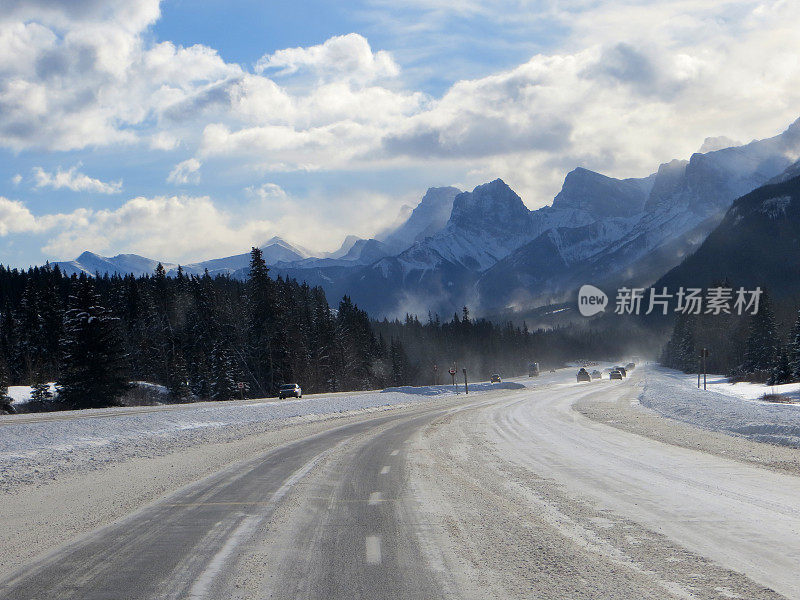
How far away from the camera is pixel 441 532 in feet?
23.2

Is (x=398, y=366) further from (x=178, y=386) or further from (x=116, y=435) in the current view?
(x=116, y=435)

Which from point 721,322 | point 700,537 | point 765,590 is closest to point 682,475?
point 700,537

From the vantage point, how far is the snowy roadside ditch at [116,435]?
1520 centimetres

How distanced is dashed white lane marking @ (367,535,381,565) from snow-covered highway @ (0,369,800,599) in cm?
3

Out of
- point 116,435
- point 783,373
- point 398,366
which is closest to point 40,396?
point 116,435

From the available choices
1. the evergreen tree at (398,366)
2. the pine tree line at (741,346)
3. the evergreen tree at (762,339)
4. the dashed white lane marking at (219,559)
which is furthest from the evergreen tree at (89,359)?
the evergreen tree at (762,339)

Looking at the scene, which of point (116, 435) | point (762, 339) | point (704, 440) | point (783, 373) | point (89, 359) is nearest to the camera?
point (704, 440)

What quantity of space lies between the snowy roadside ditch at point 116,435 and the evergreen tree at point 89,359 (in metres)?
19.0

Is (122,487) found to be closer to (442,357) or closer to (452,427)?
(452,427)

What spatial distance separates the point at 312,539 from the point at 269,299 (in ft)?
190

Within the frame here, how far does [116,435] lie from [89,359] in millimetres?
29123

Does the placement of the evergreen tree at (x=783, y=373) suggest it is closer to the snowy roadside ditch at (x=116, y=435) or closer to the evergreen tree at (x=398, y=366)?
the snowy roadside ditch at (x=116, y=435)

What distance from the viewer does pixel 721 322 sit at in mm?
109875

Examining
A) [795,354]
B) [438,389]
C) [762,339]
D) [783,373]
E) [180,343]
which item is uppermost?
[180,343]
